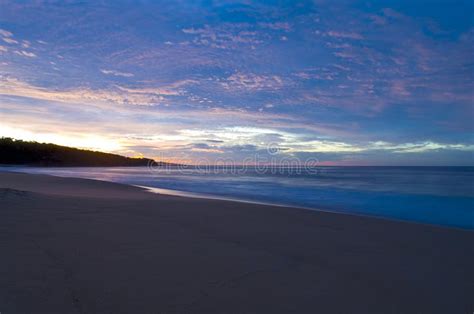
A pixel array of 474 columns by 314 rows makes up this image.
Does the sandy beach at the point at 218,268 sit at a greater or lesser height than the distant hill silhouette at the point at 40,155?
lesser

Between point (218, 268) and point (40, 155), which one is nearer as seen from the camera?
point (218, 268)

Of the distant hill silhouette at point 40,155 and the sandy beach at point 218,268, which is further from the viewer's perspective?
the distant hill silhouette at point 40,155

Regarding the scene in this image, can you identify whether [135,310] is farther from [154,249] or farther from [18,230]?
[18,230]

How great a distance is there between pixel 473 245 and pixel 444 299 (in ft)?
10.9

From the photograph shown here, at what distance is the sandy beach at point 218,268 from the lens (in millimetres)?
2760

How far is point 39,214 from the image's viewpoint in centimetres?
615

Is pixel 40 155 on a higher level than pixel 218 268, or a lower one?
higher

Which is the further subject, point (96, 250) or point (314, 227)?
point (314, 227)

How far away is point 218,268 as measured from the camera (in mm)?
3619

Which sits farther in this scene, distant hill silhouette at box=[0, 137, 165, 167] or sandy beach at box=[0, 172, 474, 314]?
distant hill silhouette at box=[0, 137, 165, 167]

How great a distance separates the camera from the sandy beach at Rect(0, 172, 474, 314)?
2760 mm

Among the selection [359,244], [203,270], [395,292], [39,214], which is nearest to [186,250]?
[203,270]

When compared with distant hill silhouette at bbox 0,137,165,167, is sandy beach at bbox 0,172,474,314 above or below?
below

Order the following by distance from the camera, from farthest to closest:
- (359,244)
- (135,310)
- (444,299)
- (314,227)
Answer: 1. (314,227)
2. (359,244)
3. (444,299)
4. (135,310)
